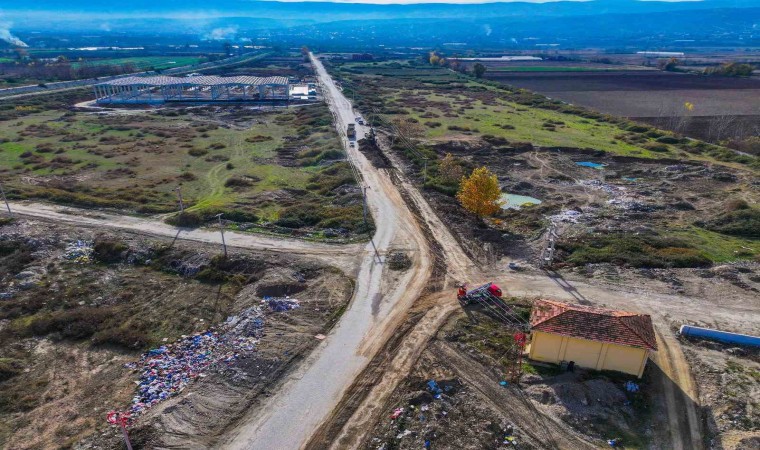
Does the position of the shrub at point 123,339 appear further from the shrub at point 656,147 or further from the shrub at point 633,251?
the shrub at point 656,147

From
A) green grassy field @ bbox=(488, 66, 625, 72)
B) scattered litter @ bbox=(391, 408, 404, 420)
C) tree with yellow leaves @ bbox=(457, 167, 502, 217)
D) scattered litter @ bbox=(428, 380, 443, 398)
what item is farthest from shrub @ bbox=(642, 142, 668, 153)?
green grassy field @ bbox=(488, 66, 625, 72)

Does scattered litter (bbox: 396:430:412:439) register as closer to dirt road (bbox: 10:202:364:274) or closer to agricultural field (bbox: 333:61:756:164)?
dirt road (bbox: 10:202:364:274)

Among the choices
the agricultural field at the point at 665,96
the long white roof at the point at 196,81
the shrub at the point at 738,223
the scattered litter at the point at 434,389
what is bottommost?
the scattered litter at the point at 434,389

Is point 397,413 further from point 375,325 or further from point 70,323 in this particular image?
point 70,323

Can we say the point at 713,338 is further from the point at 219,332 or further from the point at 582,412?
the point at 219,332

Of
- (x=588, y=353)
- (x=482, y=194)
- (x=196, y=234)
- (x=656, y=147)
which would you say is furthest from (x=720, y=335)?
(x=656, y=147)

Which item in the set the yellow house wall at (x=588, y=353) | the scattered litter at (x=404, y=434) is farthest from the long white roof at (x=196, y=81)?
the scattered litter at (x=404, y=434)
